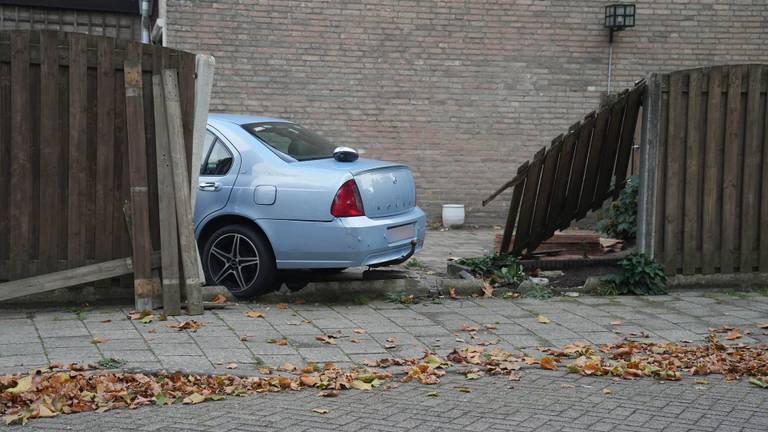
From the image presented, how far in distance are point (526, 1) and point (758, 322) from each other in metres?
7.98

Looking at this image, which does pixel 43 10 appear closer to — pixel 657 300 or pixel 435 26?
pixel 435 26

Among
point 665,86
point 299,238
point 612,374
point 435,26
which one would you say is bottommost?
point 612,374

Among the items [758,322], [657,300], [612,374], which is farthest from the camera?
[657,300]

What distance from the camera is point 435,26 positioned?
14.5 meters

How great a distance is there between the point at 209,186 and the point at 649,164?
4.01 m

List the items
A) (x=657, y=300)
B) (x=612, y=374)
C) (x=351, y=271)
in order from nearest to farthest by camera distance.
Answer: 1. (x=612, y=374)
2. (x=657, y=300)
3. (x=351, y=271)

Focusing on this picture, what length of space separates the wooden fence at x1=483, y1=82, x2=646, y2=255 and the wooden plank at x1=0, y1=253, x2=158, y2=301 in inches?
153

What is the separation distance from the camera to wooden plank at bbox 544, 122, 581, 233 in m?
9.84

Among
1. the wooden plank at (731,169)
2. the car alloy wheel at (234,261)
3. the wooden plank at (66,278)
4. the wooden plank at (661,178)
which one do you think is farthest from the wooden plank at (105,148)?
the wooden plank at (731,169)

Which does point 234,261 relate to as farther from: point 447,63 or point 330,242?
point 447,63

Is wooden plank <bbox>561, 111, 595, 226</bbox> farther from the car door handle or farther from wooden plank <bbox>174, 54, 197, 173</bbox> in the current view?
wooden plank <bbox>174, 54, 197, 173</bbox>

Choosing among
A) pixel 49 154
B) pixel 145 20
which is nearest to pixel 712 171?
pixel 49 154

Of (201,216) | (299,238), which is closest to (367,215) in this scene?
(299,238)

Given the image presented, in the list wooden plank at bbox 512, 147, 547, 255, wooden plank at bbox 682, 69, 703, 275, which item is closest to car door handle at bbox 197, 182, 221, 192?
wooden plank at bbox 512, 147, 547, 255
